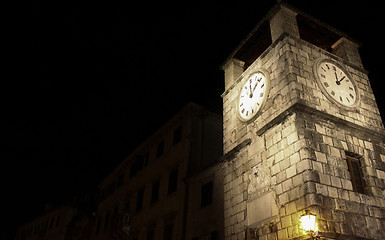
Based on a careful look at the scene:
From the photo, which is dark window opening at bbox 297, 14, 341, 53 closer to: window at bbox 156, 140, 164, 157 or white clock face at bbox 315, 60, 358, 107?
white clock face at bbox 315, 60, 358, 107

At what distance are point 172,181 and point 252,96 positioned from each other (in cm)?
1133

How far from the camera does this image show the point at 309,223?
24.4 feet

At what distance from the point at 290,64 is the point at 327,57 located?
223 centimetres

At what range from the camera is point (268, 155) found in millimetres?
10070

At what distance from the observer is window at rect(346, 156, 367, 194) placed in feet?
30.2

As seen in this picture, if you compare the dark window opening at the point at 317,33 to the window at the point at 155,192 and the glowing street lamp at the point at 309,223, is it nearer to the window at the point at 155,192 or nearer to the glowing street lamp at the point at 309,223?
the glowing street lamp at the point at 309,223

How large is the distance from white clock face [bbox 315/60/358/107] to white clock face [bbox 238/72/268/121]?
1954 mm

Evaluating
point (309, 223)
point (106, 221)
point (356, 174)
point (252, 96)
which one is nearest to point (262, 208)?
point (309, 223)

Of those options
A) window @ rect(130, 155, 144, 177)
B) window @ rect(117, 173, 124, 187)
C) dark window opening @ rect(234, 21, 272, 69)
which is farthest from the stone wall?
window @ rect(117, 173, 124, 187)

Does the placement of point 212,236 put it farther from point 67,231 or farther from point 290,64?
point 67,231

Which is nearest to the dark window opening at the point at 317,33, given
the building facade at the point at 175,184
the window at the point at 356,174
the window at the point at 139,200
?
the window at the point at 356,174

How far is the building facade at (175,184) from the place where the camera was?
57.2 feet

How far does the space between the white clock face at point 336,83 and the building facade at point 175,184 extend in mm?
7866

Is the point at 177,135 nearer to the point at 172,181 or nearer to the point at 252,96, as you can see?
the point at 172,181
